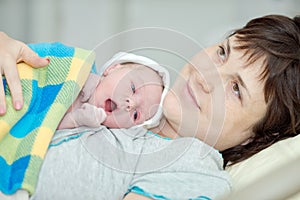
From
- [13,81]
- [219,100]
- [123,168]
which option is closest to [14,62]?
[13,81]

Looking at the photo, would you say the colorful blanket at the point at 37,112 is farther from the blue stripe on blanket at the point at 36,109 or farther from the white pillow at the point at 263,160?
the white pillow at the point at 263,160

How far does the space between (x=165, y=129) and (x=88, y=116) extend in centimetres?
22

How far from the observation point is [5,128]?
3.20 feet

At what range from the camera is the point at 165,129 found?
117 cm

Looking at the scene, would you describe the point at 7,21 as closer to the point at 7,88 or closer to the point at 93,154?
the point at 7,88

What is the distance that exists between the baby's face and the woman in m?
0.04

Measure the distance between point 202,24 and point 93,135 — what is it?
81 centimetres

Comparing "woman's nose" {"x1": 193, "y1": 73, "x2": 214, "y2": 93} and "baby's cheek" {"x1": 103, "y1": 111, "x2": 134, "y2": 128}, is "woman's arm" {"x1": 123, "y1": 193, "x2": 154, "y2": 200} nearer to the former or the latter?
"baby's cheek" {"x1": 103, "y1": 111, "x2": 134, "y2": 128}

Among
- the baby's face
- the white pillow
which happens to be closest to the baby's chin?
the baby's face

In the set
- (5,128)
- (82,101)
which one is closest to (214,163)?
(82,101)

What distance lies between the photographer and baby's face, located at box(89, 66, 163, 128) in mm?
1083

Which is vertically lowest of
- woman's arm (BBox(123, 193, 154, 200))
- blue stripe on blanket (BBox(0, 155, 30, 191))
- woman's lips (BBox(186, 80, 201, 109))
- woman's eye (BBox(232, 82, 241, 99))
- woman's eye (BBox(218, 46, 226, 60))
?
woman's arm (BBox(123, 193, 154, 200))

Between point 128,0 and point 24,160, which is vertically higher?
point 128,0

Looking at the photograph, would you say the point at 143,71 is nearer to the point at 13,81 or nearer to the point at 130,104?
the point at 130,104
